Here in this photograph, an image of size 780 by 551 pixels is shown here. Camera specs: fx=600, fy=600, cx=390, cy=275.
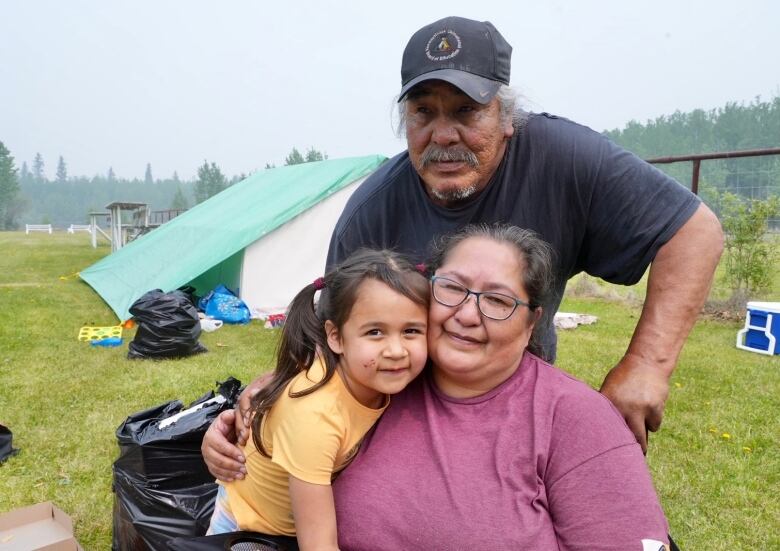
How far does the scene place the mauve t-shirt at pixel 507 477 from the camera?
58.6 inches

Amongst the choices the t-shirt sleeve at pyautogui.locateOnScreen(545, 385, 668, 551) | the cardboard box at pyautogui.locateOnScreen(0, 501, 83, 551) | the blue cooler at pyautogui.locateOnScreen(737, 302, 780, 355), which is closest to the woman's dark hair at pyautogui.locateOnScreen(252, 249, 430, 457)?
the t-shirt sleeve at pyautogui.locateOnScreen(545, 385, 668, 551)

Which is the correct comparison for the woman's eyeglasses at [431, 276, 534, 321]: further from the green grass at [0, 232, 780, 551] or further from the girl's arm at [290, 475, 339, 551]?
the green grass at [0, 232, 780, 551]

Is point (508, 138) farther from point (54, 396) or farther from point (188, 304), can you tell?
point (188, 304)

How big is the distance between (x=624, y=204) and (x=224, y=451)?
162 cm

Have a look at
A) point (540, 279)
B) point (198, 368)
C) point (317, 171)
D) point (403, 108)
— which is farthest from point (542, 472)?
point (317, 171)

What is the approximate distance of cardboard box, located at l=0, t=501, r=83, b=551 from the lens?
2.77 meters

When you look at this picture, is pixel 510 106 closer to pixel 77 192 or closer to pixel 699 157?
pixel 699 157

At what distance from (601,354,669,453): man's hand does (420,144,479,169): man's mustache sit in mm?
882

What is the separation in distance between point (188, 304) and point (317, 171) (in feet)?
14.3

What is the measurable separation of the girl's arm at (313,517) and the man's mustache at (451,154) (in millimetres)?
1199

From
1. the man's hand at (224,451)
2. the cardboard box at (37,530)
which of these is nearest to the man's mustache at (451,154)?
the man's hand at (224,451)

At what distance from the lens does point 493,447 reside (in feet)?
5.40

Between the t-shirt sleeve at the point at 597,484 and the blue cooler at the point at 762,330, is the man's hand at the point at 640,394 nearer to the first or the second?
the t-shirt sleeve at the point at 597,484

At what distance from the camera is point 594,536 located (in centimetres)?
146
